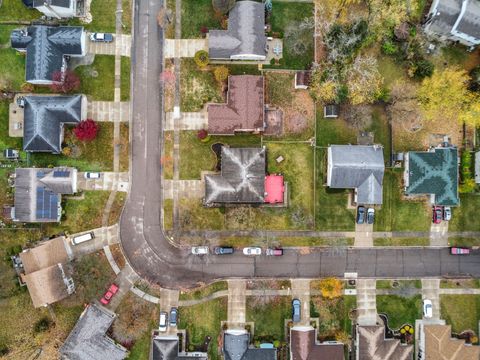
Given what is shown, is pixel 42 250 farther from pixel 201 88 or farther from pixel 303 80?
pixel 303 80

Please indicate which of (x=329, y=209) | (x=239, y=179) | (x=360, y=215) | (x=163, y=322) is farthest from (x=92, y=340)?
(x=360, y=215)

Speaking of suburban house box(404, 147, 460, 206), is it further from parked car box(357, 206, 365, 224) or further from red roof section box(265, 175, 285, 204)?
red roof section box(265, 175, 285, 204)

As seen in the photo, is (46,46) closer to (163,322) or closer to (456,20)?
(163,322)

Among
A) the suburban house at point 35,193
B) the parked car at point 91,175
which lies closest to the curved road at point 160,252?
the parked car at point 91,175

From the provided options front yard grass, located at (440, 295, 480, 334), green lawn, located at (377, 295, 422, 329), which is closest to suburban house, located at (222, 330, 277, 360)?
green lawn, located at (377, 295, 422, 329)

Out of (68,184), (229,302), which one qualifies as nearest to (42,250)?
(68,184)

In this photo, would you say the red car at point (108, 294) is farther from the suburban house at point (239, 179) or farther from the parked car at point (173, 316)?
the suburban house at point (239, 179)
